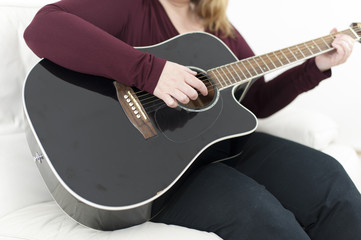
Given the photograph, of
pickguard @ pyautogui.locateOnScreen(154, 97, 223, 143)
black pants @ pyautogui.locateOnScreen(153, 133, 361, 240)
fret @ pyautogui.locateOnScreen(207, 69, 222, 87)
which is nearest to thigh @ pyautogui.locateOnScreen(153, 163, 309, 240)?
black pants @ pyautogui.locateOnScreen(153, 133, 361, 240)

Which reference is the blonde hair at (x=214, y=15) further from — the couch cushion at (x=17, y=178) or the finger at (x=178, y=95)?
the couch cushion at (x=17, y=178)

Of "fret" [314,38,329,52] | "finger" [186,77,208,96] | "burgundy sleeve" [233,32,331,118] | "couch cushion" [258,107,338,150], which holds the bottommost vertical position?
"couch cushion" [258,107,338,150]

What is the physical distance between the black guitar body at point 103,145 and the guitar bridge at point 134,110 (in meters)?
0.01

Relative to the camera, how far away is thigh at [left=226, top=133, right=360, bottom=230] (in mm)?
825

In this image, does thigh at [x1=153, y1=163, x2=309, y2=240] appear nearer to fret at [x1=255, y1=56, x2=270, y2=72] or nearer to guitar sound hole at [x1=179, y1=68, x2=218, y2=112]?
guitar sound hole at [x1=179, y1=68, x2=218, y2=112]

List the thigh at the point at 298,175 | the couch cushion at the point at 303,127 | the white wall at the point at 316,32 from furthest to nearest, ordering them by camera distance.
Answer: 1. the white wall at the point at 316,32
2. the couch cushion at the point at 303,127
3. the thigh at the point at 298,175

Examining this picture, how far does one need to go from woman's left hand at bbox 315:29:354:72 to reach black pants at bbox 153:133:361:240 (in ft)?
0.94

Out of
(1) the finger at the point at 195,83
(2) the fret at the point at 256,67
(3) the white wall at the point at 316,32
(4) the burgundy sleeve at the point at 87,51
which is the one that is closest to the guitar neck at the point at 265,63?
(2) the fret at the point at 256,67

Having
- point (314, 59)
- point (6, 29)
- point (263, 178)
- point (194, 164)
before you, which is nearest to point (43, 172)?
point (194, 164)

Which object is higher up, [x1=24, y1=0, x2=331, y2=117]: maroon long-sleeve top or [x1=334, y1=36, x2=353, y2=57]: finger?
[x1=24, y1=0, x2=331, y2=117]: maroon long-sleeve top

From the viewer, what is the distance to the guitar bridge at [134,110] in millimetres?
705

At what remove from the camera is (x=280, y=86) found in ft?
3.61

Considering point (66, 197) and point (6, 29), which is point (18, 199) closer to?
point (66, 197)

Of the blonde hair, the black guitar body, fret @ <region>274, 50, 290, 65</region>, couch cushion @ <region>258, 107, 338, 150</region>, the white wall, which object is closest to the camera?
the black guitar body
